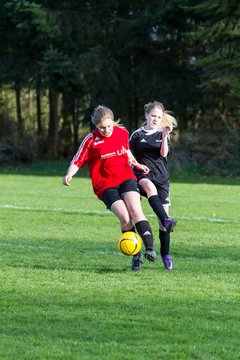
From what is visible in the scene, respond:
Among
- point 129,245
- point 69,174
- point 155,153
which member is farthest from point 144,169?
point 129,245

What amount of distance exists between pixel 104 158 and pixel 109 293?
88.1 inches

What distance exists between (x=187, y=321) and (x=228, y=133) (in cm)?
2859

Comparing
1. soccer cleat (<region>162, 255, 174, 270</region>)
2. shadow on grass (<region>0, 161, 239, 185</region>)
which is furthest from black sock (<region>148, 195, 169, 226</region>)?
shadow on grass (<region>0, 161, 239, 185</region>)

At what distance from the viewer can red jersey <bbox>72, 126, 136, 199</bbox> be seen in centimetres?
1044

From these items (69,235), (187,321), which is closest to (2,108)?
(69,235)

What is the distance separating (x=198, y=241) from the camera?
13.5 metres

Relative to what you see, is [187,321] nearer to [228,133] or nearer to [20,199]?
[20,199]

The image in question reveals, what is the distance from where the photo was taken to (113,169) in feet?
34.4

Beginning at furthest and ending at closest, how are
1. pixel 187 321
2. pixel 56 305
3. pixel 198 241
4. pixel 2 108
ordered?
pixel 2 108 < pixel 198 241 < pixel 56 305 < pixel 187 321

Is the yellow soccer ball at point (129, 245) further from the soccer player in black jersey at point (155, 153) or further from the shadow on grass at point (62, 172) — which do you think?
the shadow on grass at point (62, 172)

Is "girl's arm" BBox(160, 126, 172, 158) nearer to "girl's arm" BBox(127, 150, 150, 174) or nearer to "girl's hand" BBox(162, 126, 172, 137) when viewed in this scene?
"girl's hand" BBox(162, 126, 172, 137)

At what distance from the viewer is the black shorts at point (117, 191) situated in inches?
406

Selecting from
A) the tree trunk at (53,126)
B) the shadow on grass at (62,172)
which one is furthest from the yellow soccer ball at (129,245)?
the tree trunk at (53,126)

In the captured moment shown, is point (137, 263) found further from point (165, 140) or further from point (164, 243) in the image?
point (165, 140)
